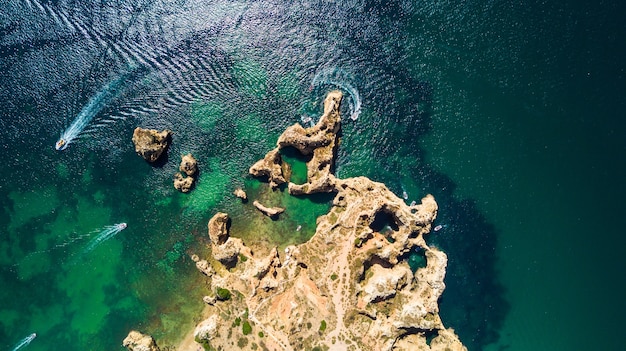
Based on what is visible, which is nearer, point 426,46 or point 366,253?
point 366,253

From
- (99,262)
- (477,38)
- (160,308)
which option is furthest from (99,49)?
(477,38)

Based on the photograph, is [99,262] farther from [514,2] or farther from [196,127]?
[514,2]

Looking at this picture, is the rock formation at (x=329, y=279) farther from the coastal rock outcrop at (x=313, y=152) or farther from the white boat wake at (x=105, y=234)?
the white boat wake at (x=105, y=234)

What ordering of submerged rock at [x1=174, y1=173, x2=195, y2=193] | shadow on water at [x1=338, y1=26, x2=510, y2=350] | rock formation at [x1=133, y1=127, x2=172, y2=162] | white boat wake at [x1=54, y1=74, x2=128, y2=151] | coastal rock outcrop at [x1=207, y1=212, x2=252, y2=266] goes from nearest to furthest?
1. rock formation at [x1=133, y1=127, x2=172, y2=162]
2. coastal rock outcrop at [x1=207, y1=212, x2=252, y2=266]
3. submerged rock at [x1=174, y1=173, x2=195, y2=193]
4. white boat wake at [x1=54, y1=74, x2=128, y2=151]
5. shadow on water at [x1=338, y1=26, x2=510, y2=350]

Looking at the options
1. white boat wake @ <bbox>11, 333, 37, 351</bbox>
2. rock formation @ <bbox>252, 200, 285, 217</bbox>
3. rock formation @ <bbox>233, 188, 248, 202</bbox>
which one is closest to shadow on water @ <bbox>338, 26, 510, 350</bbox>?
rock formation @ <bbox>252, 200, 285, 217</bbox>

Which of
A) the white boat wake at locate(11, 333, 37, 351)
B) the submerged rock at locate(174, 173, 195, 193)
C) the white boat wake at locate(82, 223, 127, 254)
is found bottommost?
the white boat wake at locate(11, 333, 37, 351)

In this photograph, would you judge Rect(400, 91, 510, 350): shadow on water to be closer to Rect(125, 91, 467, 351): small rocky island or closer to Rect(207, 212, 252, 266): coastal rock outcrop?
Rect(125, 91, 467, 351): small rocky island

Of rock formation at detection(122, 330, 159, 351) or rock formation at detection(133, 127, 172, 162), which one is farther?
rock formation at detection(122, 330, 159, 351)
